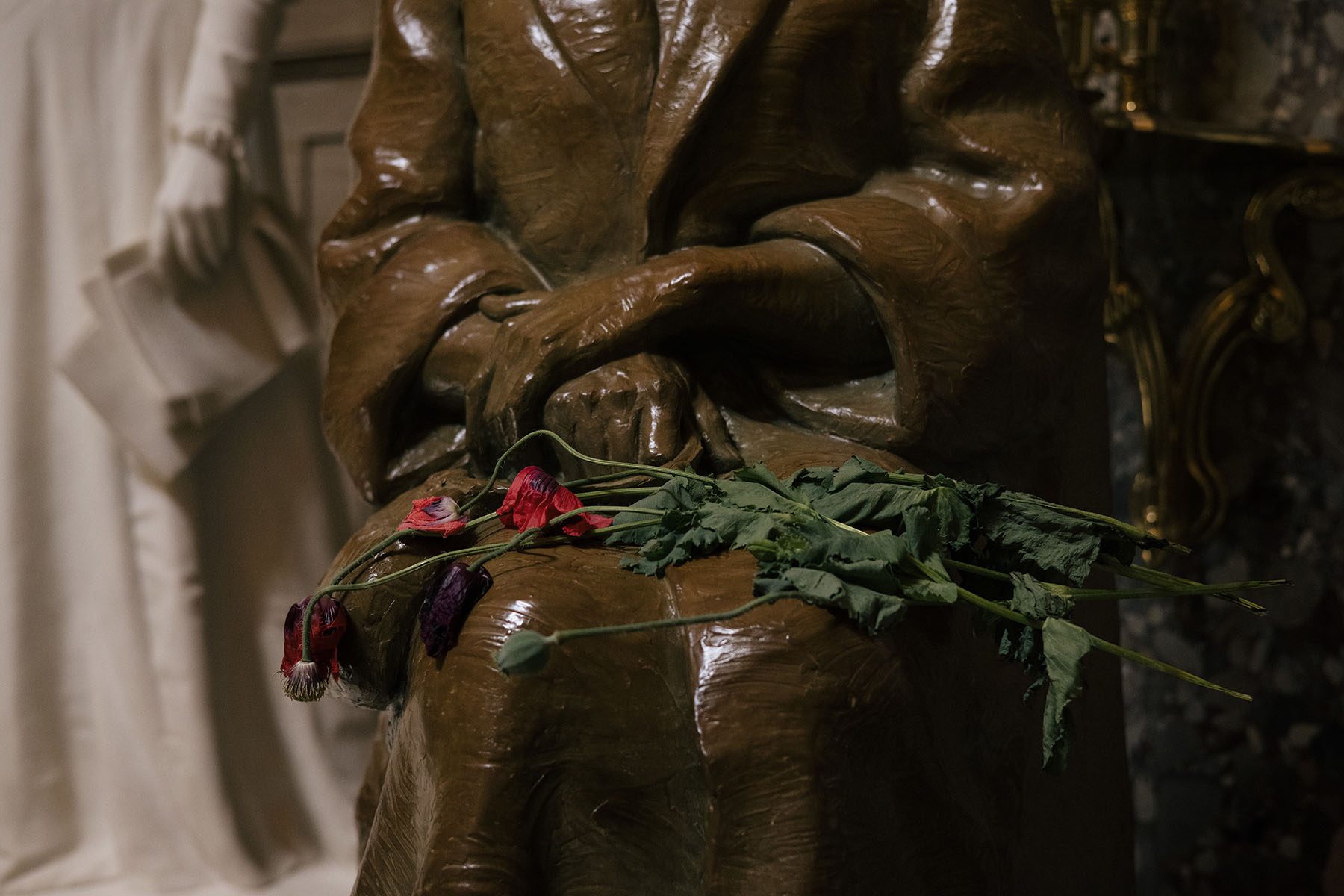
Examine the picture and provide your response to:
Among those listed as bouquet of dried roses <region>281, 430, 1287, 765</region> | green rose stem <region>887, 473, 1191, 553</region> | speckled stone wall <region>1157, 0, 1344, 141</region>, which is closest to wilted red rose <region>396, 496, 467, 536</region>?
bouquet of dried roses <region>281, 430, 1287, 765</region>

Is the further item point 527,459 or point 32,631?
point 32,631

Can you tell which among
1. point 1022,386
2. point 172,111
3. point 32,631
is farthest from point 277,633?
point 1022,386

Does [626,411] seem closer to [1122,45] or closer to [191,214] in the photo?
[1122,45]

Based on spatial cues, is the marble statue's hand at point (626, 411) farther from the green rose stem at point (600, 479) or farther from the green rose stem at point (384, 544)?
the green rose stem at point (384, 544)

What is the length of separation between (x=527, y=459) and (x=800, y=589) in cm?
41

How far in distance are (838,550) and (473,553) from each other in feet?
1.00

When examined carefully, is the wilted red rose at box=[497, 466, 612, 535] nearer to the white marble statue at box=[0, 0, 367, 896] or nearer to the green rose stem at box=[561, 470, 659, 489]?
the green rose stem at box=[561, 470, 659, 489]

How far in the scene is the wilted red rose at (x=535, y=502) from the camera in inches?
44.6

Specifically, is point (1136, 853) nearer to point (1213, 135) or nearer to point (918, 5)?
point (1213, 135)

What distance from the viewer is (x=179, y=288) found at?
8.53 feet

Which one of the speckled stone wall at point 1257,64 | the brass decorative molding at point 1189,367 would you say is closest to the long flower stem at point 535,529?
the brass decorative molding at point 1189,367

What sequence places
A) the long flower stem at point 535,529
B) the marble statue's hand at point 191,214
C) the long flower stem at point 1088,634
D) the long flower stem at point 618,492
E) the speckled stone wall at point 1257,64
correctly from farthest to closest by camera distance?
the marble statue's hand at point 191,214 → the speckled stone wall at point 1257,64 → the long flower stem at point 618,492 → the long flower stem at point 535,529 → the long flower stem at point 1088,634

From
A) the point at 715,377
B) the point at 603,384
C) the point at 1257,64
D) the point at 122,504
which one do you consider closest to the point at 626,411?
the point at 603,384

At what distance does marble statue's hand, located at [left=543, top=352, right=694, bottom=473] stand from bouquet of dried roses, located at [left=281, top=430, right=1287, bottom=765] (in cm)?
8
